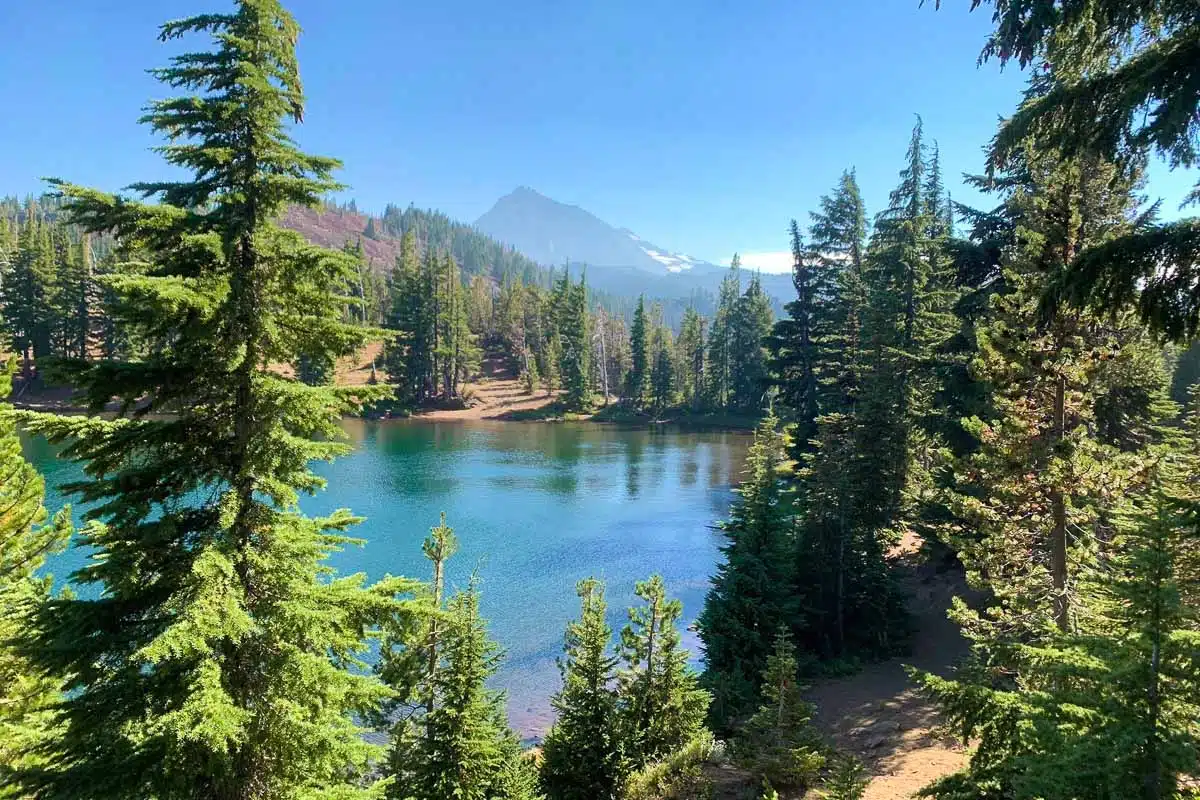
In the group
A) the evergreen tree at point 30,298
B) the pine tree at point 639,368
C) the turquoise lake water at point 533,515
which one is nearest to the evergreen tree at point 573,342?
the pine tree at point 639,368

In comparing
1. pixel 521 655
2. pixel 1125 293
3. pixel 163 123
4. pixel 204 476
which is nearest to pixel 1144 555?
pixel 1125 293

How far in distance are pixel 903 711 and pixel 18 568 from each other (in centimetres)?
1747

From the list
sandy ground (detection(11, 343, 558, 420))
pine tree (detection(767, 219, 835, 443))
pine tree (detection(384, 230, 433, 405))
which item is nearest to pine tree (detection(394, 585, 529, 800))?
pine tree (detection(767, 219, 835, 443))

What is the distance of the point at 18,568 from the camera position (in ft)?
29.5

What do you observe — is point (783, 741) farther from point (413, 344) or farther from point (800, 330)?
point (413, 344)

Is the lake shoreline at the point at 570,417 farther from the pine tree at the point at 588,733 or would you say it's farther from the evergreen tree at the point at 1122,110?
the evergreen tree at the point at 1122,110

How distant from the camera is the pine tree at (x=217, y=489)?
5.90 m

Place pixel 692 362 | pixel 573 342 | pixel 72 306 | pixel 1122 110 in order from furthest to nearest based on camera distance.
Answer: pixel 692 362, pixel 573 342, pixel 72 306, pixel 1122 110

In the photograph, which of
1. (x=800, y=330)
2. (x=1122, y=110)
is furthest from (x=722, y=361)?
(x=1122, y=110)

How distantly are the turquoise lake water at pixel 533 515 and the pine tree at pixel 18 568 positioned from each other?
8.95 ft

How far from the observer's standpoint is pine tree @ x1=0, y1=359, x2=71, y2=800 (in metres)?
8.16

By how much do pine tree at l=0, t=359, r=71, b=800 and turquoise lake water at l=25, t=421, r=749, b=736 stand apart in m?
2.73

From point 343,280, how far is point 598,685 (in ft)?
31.7

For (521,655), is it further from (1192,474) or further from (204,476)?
(1192,474)
